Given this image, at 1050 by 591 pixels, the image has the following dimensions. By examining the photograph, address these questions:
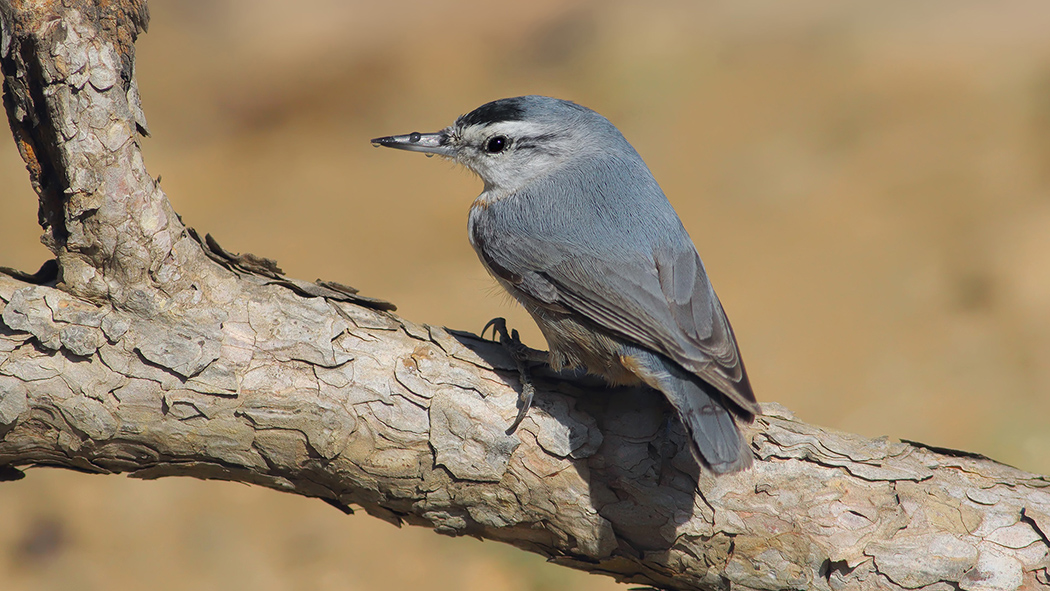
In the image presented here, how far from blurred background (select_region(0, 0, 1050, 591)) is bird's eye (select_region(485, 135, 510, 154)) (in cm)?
39

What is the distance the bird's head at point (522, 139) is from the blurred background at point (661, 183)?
1.16ft

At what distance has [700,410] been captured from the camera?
99.2 inches

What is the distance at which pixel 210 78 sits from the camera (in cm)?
891

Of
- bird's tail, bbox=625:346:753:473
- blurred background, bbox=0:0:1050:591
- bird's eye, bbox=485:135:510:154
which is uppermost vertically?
blurred background, bbox=0:0:1050:591

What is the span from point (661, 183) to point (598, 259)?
4.99 meters

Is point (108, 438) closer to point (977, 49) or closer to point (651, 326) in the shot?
point (651, 326)

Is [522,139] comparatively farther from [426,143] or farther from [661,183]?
[661,183]

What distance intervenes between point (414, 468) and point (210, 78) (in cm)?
765

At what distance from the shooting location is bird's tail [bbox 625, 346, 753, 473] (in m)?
2.38

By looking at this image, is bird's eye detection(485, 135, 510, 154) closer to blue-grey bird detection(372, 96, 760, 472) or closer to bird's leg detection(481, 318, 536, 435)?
blue-grey bird detection(372, 96, 760, 472)

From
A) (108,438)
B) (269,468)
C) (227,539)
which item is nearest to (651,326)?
(269,468)

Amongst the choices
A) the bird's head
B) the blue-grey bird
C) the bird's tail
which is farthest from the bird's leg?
the bird's head

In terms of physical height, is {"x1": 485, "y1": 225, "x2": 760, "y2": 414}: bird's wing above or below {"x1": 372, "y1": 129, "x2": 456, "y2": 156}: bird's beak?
below

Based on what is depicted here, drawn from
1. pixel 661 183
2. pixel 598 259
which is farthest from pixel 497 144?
pixel 661 183
